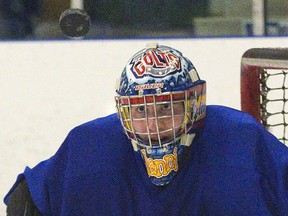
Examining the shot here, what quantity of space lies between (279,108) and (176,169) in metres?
1.78

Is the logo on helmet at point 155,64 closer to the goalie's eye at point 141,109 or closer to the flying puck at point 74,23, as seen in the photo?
the goalie's eye at point 141,109

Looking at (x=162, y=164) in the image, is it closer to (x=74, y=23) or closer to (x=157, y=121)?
(x=157, y=121)

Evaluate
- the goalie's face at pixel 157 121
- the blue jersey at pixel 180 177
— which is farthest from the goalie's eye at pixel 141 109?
the blue jersey at pixel 180 177

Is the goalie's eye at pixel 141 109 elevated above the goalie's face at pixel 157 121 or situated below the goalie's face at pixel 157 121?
above

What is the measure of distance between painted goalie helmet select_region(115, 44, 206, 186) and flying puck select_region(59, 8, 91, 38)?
1.98 metres

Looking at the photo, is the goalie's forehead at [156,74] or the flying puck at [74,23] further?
the flying puck at [74,23]

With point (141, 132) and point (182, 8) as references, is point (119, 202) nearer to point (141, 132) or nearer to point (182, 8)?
point (141, 132)

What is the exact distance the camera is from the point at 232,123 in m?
2.10

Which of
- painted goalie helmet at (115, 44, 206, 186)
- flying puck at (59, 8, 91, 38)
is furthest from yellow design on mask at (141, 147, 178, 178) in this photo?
flying puck at (59, 8, 91, 38)

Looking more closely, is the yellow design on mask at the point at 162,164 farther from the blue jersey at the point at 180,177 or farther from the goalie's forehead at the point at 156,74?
the goalie's forehead at the point at 156,74

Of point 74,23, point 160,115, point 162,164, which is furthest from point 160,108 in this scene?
point 74,23

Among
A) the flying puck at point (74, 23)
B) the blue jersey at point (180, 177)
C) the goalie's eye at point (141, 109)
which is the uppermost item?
the goalie's eye at point (141, 109)

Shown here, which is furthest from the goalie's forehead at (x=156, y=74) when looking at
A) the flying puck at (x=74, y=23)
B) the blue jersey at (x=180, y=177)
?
the flying puck at (x=74, y=23)

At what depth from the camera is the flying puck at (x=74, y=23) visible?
4035 millimetres
